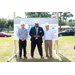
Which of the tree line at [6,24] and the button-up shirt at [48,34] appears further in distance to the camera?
the tree line at [6,24]

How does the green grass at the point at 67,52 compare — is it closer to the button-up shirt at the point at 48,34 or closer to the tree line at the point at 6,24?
the button-up shirt at the point at 48,34

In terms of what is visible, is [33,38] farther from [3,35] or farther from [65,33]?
[3,35]

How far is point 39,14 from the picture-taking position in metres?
37.6

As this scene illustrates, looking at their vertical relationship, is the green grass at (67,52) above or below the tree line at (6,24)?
below

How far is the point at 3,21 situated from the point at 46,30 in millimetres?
36099

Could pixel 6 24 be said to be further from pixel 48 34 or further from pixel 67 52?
pixel 48 34

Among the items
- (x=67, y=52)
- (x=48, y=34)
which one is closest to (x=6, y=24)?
(x=67, y=52)

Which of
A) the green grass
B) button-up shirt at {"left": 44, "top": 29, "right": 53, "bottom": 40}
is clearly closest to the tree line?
the green grass

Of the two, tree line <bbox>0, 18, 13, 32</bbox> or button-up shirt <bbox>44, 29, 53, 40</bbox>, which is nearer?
button-up shirt <bbox>44, 29, 53, 40</bbox>

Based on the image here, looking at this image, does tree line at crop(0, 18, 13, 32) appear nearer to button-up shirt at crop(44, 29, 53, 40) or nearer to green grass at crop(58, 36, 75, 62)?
green grass at crop(58, 36, 75, 62)

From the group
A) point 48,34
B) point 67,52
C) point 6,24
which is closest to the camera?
point 48,34

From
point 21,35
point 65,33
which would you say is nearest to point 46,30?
point 21,35

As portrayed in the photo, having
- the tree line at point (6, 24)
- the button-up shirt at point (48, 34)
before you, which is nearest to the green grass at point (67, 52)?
the button-up shirt at point (48, 34)

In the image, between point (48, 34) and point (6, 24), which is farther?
point (6, 24)
